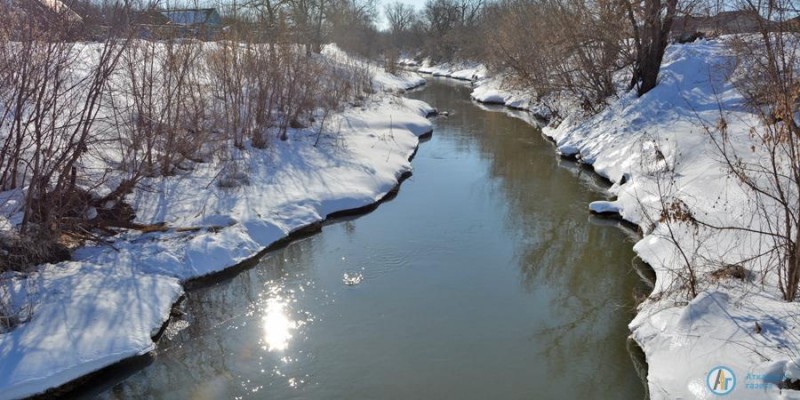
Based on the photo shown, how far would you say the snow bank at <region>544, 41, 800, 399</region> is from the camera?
14.4 ft

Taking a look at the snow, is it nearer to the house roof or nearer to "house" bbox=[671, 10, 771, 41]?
"house" bbox=[671, 10, 771, 41]

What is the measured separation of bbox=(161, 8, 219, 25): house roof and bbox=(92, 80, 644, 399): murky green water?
4367mm

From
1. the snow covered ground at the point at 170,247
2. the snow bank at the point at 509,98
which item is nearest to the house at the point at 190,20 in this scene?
the snow covered ground at the point at 170,247

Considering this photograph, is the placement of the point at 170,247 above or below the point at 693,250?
below

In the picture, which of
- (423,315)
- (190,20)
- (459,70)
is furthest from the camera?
(459,70)

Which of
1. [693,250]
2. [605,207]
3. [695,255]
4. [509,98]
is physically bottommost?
[605,207]

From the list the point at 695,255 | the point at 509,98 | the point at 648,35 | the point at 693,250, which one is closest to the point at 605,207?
the point at 693,250

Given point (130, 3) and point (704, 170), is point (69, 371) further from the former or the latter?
point (704, 170)

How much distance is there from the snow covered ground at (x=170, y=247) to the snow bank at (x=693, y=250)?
16.4 feet

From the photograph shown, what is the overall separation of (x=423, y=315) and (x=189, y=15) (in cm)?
722

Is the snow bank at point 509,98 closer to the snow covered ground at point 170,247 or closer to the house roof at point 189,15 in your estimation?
the snow covered ground at point 170,247

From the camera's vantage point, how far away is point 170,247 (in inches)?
290

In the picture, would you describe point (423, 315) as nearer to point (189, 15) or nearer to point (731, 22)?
point (731, 22)

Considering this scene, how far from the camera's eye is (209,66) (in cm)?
1112
